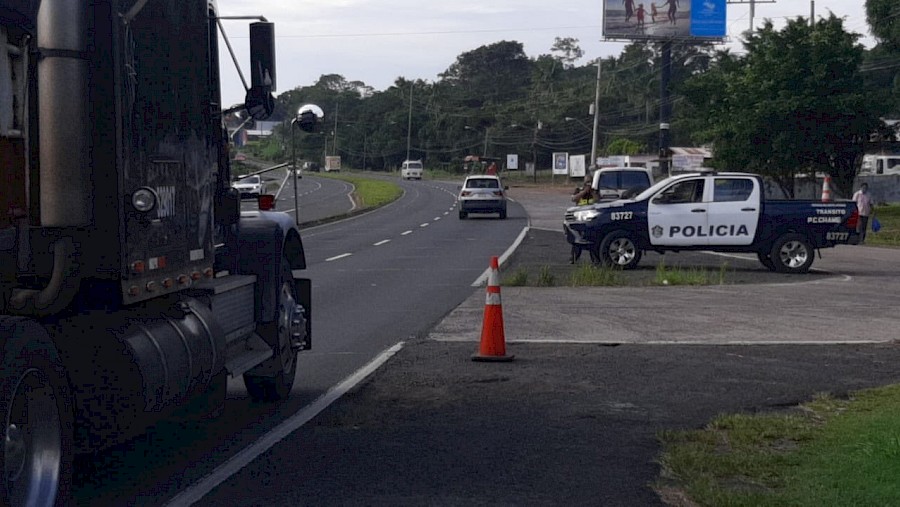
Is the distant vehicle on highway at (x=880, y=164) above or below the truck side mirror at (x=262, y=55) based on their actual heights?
below

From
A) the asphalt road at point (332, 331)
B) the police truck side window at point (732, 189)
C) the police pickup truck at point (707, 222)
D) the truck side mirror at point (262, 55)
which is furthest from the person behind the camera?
the police truck side window at point (732, 189)

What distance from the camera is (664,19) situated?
78.4 meters

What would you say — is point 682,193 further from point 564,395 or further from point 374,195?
point 374,195

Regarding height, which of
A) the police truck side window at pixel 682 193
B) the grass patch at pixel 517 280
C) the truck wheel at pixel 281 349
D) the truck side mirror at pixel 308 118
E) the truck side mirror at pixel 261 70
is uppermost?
the truck side mirror at pixel 261 70

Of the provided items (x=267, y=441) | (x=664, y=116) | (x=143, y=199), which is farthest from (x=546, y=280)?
(x=664, y=116)

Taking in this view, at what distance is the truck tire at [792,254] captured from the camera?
2394 cm

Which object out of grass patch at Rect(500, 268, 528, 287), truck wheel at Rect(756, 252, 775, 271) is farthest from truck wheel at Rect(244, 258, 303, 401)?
truck wheel at Rect(756, 252, 775, 271)

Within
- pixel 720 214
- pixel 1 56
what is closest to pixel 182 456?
pixel 1 56

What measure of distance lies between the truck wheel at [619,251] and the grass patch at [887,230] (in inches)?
501

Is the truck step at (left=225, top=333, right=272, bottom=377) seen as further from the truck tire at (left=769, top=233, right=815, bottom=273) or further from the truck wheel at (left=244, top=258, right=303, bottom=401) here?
A: the truck tire at (left=769, top=233, right=815, bottom=273)

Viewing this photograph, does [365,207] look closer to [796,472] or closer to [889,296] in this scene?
[889,296]

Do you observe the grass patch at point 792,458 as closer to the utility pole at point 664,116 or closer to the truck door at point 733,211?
the truck door at point 733,211

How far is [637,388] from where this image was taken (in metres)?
10.6

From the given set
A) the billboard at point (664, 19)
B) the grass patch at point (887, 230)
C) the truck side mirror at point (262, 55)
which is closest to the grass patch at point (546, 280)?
the truck side mirror at point (262, 55)
